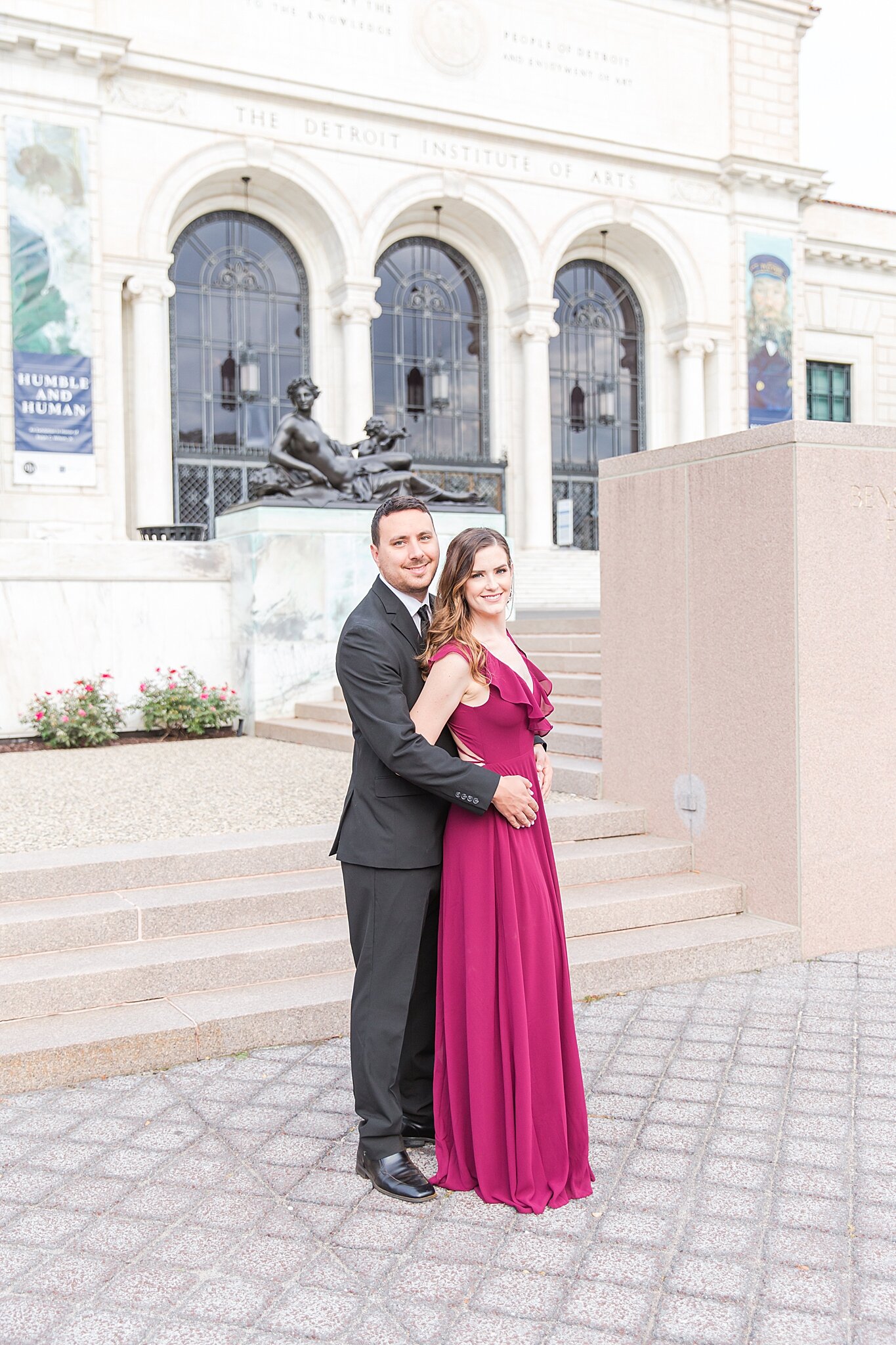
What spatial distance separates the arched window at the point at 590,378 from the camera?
2528 cm

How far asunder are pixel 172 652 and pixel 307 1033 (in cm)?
785

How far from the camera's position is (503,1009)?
130 inches

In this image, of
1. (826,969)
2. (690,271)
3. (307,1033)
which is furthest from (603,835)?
(690,271)

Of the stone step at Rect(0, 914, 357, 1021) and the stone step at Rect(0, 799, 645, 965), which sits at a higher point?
the stone step at Rect(0, 799, 645, 965)

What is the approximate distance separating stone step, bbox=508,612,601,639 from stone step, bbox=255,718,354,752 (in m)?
2.29

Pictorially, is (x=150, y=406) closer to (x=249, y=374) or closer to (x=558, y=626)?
(x=249, y=374)

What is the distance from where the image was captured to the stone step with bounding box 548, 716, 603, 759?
25.9ft

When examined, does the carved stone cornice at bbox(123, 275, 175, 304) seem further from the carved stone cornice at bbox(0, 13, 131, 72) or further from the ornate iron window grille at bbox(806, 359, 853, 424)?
the ornate iron window grille at bbox(806, 359, 853, 424)

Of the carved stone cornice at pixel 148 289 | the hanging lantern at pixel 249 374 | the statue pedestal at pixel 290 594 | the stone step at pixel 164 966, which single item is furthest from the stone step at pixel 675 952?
the hanging lantern at pixel 249 374

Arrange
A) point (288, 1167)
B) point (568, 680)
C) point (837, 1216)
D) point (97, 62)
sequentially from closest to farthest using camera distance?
point (837, 1216) → point (288, 1167) → point (568, 680) → point (97, 62)

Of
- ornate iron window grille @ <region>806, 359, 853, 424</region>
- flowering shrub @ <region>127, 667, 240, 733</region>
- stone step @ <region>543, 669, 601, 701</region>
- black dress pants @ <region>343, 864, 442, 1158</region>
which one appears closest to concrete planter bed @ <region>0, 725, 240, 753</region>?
flowering shrub @ <region>127, 667, 240, 733</region>

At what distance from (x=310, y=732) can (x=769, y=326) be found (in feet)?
62.0

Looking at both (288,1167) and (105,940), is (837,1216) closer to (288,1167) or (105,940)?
(288,1167)

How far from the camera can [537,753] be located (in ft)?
11.9
